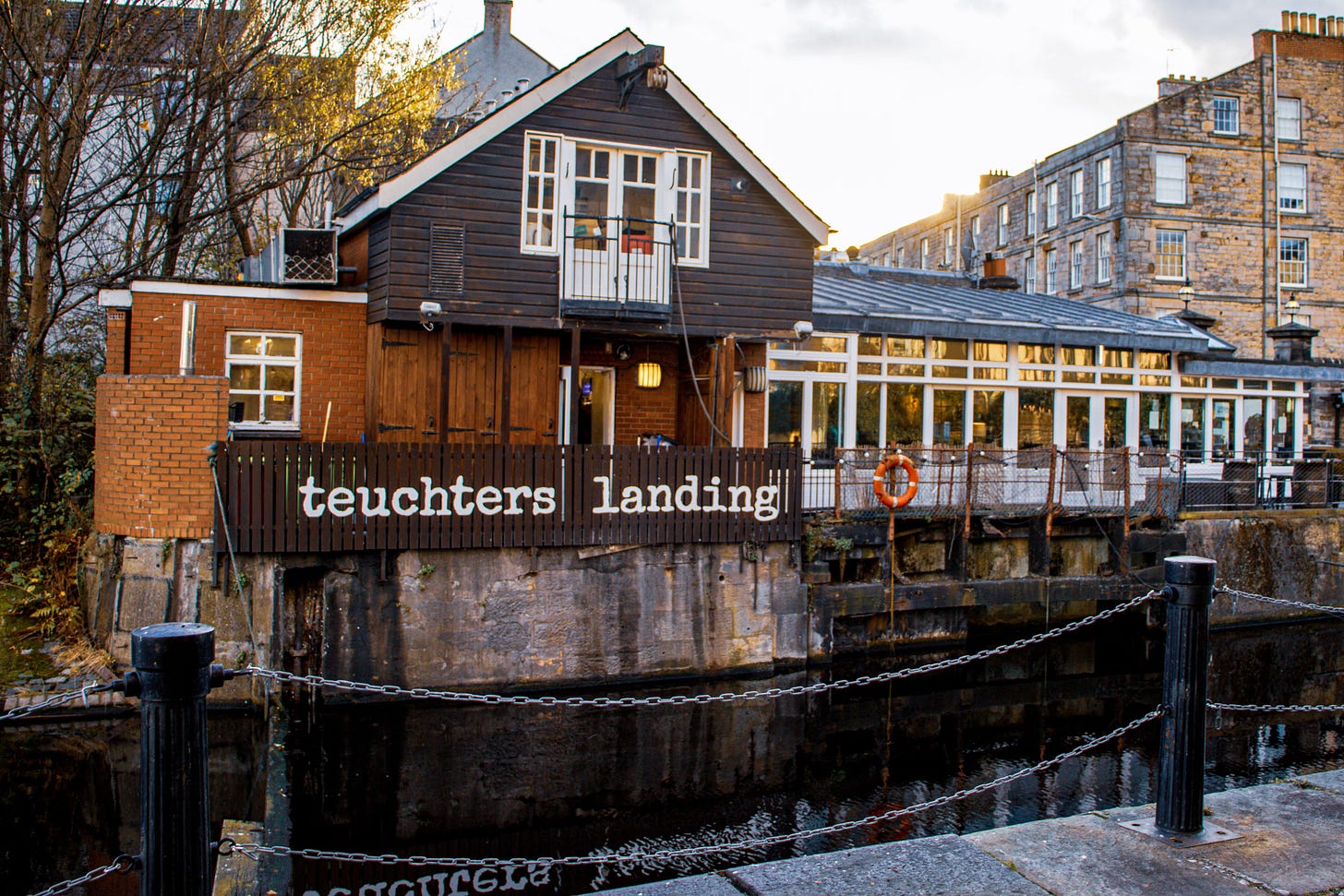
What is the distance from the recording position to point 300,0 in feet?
64.2

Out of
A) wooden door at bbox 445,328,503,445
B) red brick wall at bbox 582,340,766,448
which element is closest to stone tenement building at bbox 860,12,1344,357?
red brick wall at bbox 582,340,766,448

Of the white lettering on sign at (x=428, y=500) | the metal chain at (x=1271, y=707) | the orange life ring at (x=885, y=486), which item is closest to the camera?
the metal chain at (x=1271, y=707)

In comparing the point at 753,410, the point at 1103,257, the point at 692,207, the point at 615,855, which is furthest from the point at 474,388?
the point at 1103,257

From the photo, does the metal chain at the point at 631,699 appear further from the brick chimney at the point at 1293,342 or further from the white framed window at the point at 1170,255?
the white framed window at the point at 1170,255

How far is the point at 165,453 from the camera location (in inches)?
497

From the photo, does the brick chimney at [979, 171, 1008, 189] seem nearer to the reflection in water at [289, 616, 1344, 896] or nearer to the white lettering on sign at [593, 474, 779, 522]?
the reflection in water at [289, 616, 1344, 896]

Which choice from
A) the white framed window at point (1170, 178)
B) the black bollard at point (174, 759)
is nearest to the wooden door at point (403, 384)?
the black bollard at point (174, 759)

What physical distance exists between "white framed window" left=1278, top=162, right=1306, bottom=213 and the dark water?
27.8 meters

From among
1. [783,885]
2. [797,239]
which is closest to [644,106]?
[797,239]

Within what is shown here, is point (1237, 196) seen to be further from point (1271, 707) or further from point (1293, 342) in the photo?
point (1271, 707)

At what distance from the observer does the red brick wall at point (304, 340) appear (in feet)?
50.7

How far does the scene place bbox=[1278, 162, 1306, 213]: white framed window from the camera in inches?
1487

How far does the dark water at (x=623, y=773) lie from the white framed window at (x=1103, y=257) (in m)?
24.2

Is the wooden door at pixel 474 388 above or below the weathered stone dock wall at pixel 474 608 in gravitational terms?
above
